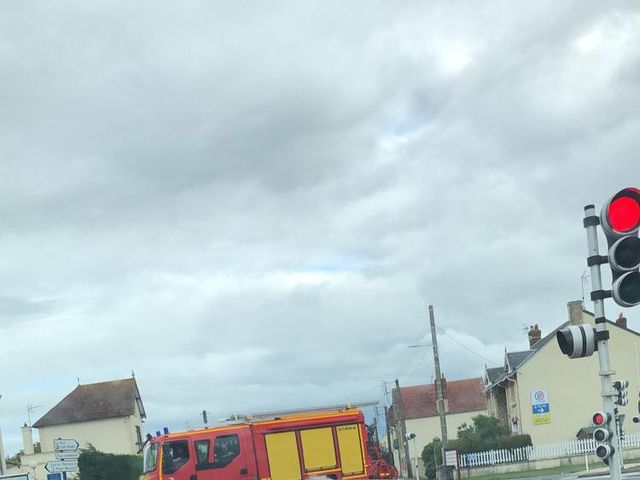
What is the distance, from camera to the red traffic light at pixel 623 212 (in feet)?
27.0

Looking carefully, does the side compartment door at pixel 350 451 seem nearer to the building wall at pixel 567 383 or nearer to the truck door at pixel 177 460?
the truck door at pixel 177 460

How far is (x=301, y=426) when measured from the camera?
74.4 feet

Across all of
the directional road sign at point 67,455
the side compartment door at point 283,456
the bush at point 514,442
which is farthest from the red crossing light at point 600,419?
the bush at point 514,442

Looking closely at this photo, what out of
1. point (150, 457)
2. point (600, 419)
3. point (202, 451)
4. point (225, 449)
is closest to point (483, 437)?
point (225, 449)

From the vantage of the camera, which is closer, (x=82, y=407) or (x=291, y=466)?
(x=291, y=466)

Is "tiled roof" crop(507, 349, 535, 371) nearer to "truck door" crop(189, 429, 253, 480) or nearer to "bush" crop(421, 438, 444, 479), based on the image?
"bush" crop(421, 438, 444, 479)

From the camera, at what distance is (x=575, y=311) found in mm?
53375

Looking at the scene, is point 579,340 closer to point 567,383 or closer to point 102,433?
point 567,383

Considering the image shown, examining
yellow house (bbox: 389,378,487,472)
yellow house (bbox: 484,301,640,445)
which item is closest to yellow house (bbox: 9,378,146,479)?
yellow house (bbox: 484,301,640,445)

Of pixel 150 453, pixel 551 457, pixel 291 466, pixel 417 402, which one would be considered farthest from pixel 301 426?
pixel 417 402

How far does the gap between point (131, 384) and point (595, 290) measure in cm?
5887

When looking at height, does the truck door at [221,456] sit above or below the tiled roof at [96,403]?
above

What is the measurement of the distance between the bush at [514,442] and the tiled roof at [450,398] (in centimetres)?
3106

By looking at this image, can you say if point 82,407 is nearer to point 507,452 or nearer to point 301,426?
point 507,452
